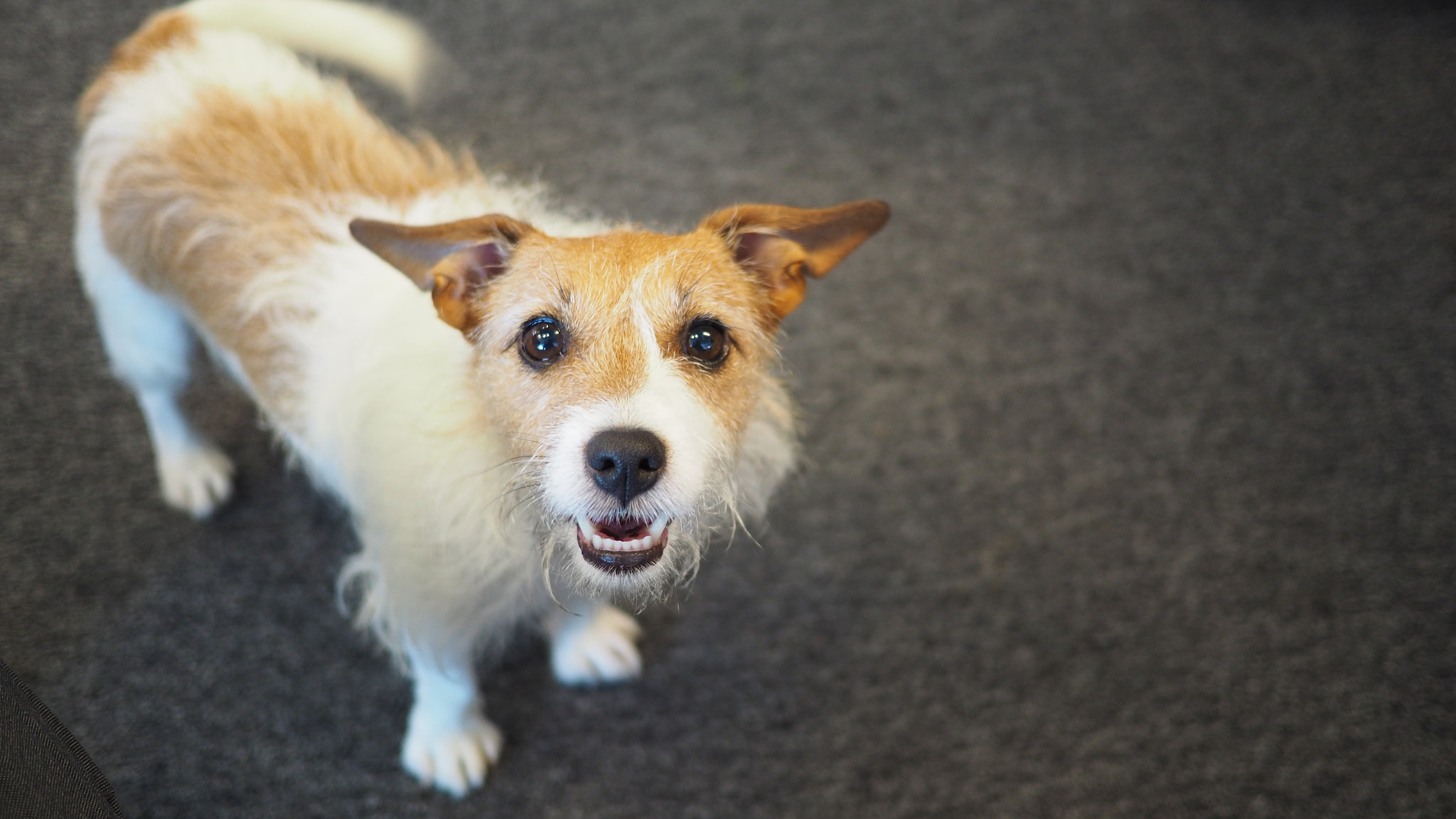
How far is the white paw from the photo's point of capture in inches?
68.9

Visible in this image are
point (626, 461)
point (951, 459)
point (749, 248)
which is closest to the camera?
point (626, 461)

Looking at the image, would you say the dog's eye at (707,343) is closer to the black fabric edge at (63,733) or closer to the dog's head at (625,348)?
the dog's head at (625,348)

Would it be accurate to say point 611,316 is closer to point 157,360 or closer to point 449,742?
point 449,742

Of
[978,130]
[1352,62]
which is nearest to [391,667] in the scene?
[978,130]

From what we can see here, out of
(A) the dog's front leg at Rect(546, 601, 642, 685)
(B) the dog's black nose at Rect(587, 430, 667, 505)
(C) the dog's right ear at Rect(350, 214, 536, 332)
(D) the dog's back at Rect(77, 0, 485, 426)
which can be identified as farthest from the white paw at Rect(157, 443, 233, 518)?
(B) the dog's black nose at Rect(587, 430, 667, 505)

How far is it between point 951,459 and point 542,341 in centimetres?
120

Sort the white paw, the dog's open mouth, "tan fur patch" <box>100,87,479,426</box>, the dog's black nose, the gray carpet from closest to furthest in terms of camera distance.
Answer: the dog's black nose, the dog's open mouth, "tan fur patch" <box>100,87,479,426</box>, the gray carpet, the white paw

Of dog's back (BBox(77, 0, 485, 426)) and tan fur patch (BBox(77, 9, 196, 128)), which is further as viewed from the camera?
tan fur patch (BBox(77, 9, 196, 128))

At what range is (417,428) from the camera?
45.6 inches

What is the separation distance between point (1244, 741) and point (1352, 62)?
84.5 inches

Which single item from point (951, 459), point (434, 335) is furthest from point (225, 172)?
point (951, 459)

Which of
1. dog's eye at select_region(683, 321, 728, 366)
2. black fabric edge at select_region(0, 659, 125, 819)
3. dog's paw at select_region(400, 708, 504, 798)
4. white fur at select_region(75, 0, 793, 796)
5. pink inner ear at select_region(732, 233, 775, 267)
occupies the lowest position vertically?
dog's paw at select_region(400, 708, 504, 798)

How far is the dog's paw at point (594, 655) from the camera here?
1645 mm

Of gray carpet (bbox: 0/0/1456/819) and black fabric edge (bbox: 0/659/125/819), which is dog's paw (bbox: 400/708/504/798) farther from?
black fabric edge (bbox: 0/659/125/819)
